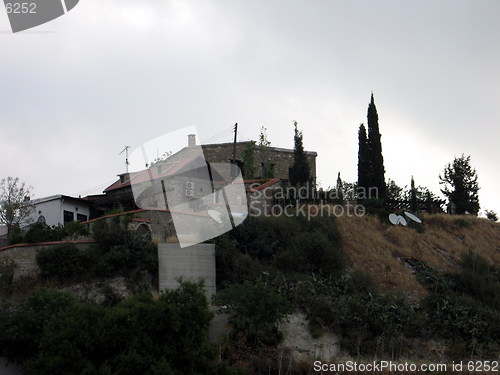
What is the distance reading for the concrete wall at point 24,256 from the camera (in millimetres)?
20547

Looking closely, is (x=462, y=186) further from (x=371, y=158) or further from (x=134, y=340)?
(x=134, y=340)

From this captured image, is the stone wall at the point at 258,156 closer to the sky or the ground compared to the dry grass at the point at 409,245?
closer to the sky

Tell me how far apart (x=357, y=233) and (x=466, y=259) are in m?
4.38

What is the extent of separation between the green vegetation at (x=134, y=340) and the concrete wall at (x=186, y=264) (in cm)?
611

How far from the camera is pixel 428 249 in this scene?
27.2 metres

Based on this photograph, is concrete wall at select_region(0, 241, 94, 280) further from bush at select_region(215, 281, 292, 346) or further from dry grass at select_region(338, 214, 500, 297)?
dry grass at select_region(338, 214, 500, 297)

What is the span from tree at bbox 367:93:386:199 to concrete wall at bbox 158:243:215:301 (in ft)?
45.3

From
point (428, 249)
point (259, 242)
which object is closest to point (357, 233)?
point (428, 249)

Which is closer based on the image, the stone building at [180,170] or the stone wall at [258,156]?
the stone building at [180,170]

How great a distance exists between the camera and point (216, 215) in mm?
23797

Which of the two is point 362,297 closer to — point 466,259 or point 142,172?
point 466,259

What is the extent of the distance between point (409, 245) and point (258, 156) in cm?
1072

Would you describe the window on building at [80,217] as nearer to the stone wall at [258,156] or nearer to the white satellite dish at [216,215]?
the stone wall at [258,156]

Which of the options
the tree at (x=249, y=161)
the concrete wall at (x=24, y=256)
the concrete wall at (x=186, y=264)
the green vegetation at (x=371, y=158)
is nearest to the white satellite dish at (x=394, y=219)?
the green vegetation at (x=371, y=158)
